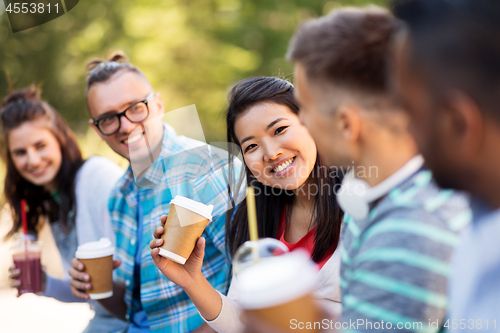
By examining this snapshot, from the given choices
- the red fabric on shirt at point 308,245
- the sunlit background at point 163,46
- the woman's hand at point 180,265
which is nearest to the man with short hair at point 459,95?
the red fabric on shirt at point 308,245

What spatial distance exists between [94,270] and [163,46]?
27.8 feet

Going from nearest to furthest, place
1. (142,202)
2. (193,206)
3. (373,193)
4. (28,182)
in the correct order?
(373,193)
(193,206)
(142,202)
(28,182)

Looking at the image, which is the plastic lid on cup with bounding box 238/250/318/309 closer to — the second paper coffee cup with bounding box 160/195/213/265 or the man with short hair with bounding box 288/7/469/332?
the man with short hair with bounding box 288/7/469/332

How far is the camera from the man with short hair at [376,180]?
946 millimetres

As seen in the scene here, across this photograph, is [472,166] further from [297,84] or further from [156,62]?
[156,62]

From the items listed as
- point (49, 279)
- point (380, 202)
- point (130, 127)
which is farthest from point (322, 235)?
point (49, 279)

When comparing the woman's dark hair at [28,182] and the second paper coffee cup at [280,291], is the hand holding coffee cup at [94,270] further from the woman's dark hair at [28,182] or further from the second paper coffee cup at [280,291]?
the second paper coffee cup at [280,291]

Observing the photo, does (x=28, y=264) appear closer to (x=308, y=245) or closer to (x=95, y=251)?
(x=95, y=251)

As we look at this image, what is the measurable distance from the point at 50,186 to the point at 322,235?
2306mm

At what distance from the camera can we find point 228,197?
208 cm

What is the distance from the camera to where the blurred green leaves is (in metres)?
9.78

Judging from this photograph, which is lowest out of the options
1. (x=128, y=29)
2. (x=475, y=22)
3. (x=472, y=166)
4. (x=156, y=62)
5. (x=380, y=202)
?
(x=156, y=62)

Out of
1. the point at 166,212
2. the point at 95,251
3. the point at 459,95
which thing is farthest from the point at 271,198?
the point at 459,95

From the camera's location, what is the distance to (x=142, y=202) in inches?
97.9
